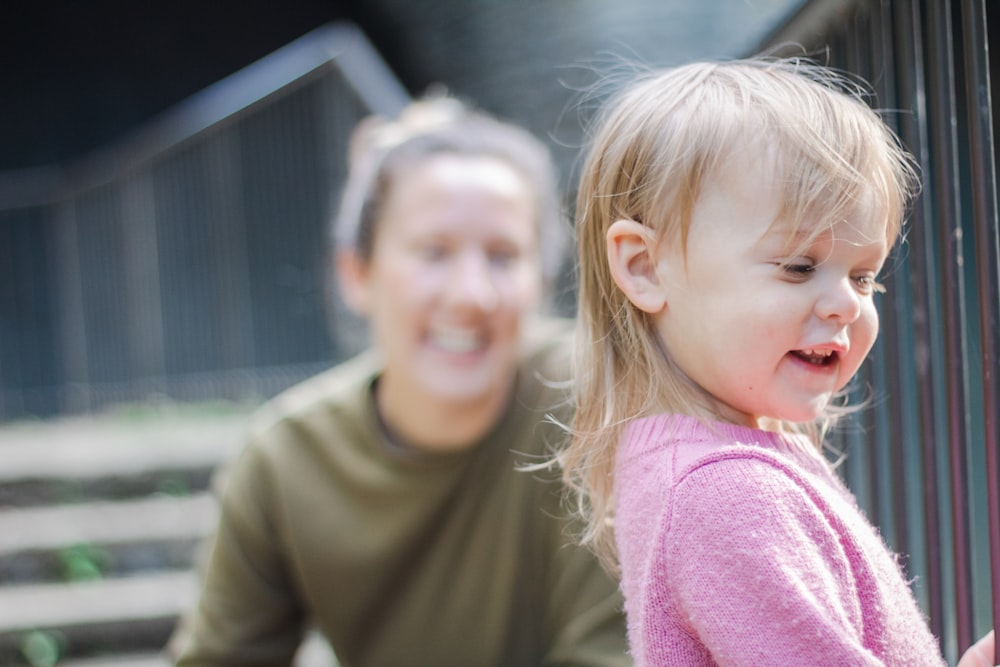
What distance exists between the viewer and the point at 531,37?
4.39 metres

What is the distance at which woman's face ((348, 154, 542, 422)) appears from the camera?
207cm

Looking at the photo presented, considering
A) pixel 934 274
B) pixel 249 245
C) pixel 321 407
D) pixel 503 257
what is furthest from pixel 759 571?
pixel 249 245

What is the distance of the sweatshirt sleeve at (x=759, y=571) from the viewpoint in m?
0.85

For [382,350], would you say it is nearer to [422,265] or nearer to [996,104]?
[422,265]

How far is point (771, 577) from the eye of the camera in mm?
863

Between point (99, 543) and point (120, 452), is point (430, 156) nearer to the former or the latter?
point (99, 543)

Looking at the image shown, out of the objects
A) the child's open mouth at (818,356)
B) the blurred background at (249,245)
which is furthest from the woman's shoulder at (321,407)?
the child's open mouth at (818,356)

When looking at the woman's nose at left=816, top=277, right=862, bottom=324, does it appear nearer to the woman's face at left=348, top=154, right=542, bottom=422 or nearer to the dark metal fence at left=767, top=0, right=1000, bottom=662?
the dark metal fence at left=767, top=0, right=1000, bottom=662

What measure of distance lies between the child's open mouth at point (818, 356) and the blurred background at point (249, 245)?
0.47 ft

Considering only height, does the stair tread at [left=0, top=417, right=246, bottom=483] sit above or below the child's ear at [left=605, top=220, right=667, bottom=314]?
below

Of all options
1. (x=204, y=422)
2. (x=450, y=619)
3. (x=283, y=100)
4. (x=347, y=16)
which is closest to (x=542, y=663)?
(x=450, y=619)

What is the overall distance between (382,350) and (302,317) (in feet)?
15.3

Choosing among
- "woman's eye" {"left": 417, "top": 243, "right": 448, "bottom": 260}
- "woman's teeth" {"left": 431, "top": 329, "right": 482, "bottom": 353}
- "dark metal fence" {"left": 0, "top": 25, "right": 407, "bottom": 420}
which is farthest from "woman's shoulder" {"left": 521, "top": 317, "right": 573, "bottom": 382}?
"dark metal fence" {"left": 0, "top": 25, "right": 407, "bottom": 420}

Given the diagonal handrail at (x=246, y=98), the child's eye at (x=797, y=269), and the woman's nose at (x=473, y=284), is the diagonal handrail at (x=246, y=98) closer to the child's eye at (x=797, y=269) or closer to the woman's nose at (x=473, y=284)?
the woman's nose at (x=473, y=284)
